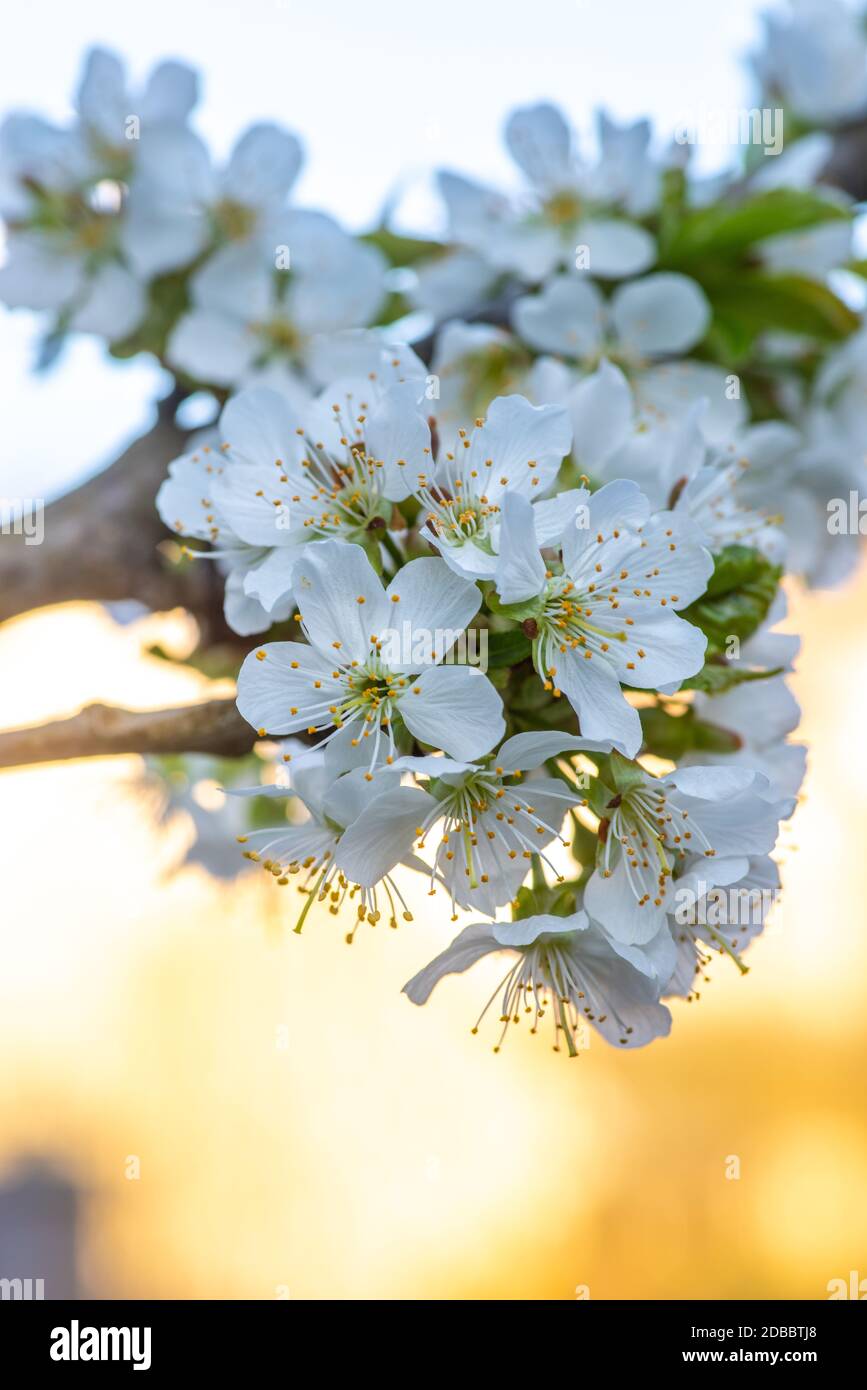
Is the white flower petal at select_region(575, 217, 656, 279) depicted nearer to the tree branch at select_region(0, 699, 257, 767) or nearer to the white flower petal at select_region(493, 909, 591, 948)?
the tree branch at select_region(0, 699, 257, 767)

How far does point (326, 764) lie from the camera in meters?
0.72

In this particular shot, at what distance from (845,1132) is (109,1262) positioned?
10.8ft

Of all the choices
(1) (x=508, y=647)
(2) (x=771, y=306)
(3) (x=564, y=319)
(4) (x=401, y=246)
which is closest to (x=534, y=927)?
(1) (x=508, y=647)

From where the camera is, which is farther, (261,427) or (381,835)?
(261,427)

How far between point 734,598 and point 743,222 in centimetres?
67

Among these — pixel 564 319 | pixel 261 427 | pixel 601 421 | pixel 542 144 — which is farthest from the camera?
pixel 542 144

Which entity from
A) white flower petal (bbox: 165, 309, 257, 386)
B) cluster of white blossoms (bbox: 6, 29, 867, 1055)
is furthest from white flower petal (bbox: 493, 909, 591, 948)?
white flower petal (bbox: 165, 309, 257, 386)

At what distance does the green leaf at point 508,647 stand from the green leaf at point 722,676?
5.2 inches

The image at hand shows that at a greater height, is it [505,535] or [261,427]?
[261,427]

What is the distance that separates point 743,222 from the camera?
51.2 inches

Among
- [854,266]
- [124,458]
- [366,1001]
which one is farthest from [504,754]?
[366,1001]

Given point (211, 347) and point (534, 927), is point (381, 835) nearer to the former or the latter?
point (534, 927)

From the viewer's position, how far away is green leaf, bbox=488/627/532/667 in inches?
28.5
